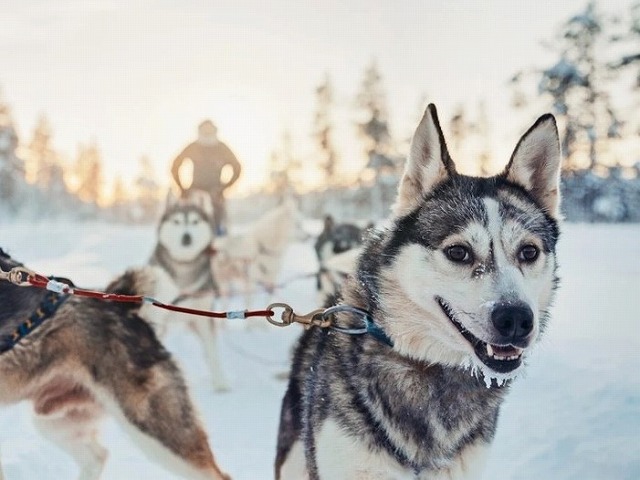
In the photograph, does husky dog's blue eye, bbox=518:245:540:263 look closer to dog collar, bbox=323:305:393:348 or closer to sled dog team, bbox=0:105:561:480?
sled dog team, bbox=0:105:561:480

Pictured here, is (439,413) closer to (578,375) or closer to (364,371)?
(364,371)

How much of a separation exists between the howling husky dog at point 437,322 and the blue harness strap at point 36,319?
4.17 ft

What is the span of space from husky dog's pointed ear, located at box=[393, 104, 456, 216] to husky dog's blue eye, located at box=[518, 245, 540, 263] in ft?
1.22

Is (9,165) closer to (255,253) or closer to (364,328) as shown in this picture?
(255,253)

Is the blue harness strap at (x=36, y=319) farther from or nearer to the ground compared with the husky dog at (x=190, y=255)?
farther from the ground

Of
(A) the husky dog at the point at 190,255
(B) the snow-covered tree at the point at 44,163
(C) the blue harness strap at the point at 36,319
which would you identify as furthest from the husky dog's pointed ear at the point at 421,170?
(B) the snow-covered tree at the point at 44,163

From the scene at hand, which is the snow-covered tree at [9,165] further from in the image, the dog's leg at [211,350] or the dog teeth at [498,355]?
the dog teeth at [498,355]

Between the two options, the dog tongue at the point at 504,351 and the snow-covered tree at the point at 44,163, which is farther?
the snow-covered tree at the point at 44,163

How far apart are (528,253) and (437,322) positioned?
1.17 feet

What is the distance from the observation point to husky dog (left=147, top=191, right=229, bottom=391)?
5.85m

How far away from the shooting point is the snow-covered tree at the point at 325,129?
3525 cm

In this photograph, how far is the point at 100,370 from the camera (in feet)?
9.00

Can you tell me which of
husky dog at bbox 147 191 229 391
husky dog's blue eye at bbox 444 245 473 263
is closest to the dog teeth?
husky dog's blue eye at bbox 444 245 473 263

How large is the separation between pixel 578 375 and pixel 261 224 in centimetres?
563
